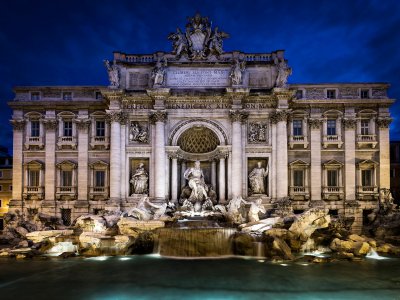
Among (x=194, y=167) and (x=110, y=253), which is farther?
(x=194, y=167)

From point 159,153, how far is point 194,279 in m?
13.3

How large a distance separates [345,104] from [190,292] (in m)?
21.2

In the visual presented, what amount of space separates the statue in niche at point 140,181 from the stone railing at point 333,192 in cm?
1416

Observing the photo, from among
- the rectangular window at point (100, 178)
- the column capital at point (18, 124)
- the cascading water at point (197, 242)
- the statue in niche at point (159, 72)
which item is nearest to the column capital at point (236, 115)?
the statue in niche at point (159, 72)

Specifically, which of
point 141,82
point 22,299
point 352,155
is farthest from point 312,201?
point 22,299

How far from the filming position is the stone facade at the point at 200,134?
26812 mm

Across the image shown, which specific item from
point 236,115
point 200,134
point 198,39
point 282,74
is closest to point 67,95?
point 200,134

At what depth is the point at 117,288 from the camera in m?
13.7

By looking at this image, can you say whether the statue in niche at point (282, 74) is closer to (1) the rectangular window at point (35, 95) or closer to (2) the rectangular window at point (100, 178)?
(2) the rectangular window at point (100, 178)

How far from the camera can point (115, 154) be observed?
26812 mm

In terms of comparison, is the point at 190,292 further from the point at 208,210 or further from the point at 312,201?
the point at 312,201

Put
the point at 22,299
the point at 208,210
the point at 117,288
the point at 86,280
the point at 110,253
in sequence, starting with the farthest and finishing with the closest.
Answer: the point at 208,210
the point at 110,253
the point at 86,280
the point at 117,288
the point at 22,299

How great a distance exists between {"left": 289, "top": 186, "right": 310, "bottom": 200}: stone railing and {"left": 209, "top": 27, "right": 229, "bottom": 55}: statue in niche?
12318 mm

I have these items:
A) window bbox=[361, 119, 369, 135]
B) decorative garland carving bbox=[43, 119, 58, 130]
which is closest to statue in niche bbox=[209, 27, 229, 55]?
window bbox=[361, 119, 369, 135]
